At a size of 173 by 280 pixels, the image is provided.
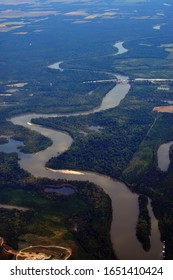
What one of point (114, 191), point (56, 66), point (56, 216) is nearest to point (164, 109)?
point (114, 191)

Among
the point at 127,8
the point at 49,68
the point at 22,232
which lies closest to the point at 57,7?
the point at 127,8

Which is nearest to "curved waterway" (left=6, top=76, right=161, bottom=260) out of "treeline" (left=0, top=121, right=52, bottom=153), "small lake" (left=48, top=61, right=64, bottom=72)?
"treeline" (left=0, top=121, right=52, bottom=153)

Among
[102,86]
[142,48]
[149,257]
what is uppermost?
[142,48]

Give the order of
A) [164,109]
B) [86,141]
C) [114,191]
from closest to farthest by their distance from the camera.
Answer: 1. [114,191]
2. [86,141]
3. [164,109]

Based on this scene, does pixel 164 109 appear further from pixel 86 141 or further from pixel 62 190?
pixel 62 190

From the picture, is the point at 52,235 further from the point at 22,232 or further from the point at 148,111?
the point at 148,111

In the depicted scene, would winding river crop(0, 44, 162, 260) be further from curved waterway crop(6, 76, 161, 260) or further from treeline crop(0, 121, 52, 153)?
treeline crop(0, 121, 52, 153)
